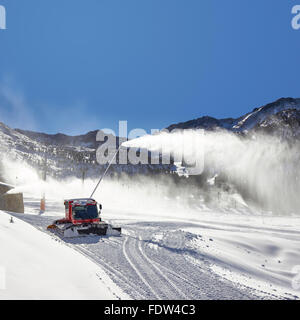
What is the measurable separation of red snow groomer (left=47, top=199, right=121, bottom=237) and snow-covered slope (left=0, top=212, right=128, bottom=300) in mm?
7145

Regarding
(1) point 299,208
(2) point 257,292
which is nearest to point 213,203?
(1) point 299,208

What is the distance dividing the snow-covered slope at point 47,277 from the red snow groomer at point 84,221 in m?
7.15

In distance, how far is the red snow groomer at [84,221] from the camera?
1830cm

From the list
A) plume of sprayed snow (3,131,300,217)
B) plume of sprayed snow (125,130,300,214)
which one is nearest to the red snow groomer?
plume of sprayed snow (3,131,300,217)

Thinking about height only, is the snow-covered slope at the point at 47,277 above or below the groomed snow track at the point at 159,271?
above

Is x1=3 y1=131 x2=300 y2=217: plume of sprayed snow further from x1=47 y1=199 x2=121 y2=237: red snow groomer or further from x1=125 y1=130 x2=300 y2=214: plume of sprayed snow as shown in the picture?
x1=47 y1=199 x2=121 y2=237: red snow groomer

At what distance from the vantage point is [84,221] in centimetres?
2030

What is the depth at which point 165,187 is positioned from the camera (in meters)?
154

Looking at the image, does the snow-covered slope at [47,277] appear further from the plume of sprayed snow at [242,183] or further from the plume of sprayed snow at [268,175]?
the plume of sprayed snow at [268,175]

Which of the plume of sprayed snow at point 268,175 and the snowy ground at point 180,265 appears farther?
the plume of sprayed snow at point 268,175

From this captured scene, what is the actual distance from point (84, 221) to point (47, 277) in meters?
12.6

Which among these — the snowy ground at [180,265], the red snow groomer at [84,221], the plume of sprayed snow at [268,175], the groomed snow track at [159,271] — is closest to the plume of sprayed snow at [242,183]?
the plume of sprayed snow at [268,175]
